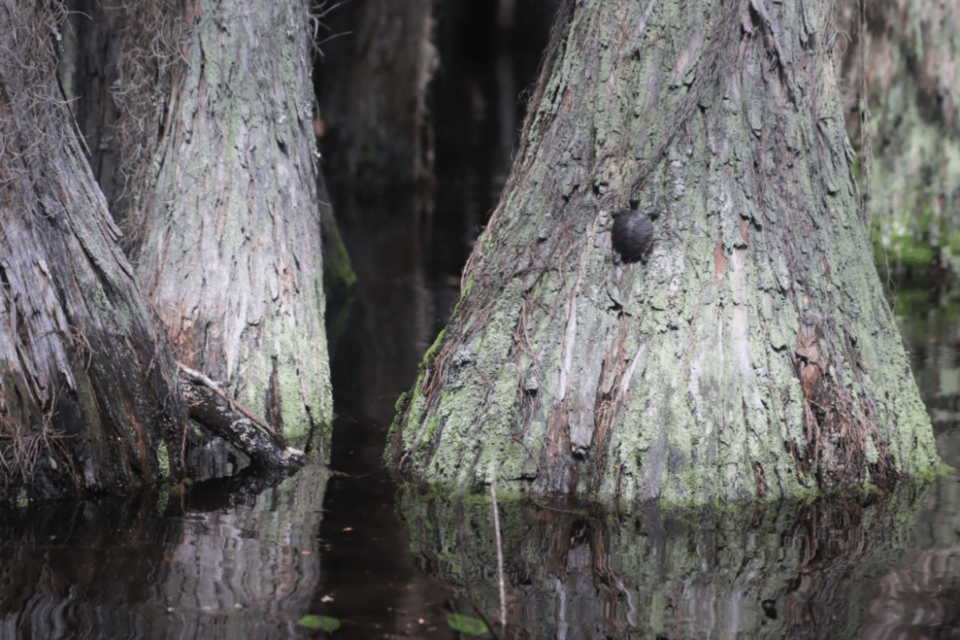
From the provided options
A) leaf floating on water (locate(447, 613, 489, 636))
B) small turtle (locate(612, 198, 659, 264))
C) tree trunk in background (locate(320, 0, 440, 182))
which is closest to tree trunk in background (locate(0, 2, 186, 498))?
leaf floating on water (locate(447, 613, 489, 636))

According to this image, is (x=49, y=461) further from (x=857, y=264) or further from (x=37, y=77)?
(x=857, y=264)

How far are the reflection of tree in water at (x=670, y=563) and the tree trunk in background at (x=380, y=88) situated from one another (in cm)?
1038

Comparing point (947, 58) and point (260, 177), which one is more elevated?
point (947, 58)

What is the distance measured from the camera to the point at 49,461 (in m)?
4.23

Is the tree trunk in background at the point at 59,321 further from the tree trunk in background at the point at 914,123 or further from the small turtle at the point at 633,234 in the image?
the tree trunk in background at the point at 914,123

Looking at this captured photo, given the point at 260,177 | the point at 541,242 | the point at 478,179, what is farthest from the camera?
the point at 478,179

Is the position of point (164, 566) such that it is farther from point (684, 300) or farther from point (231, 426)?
point (684, 300)

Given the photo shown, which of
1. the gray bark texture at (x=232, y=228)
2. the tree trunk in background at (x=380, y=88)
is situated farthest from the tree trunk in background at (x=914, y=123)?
the tree trunk in background at (x=380, y=88)

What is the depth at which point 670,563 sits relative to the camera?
3.75m

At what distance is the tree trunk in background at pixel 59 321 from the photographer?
4109 millimetres

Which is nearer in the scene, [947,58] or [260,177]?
[260,177]

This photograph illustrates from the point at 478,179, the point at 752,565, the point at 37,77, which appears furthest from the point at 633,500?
the point at 478,179

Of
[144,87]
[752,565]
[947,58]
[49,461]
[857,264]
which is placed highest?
[947,58]

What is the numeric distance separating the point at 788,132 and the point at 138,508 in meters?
3.03
